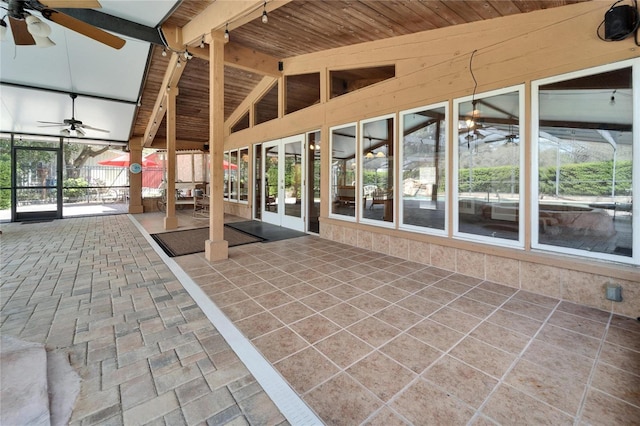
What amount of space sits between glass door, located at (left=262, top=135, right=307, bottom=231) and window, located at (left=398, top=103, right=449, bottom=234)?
105 inches

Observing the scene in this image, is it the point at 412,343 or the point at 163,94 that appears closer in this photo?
the point at 412,343

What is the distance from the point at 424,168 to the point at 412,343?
8.89 ft

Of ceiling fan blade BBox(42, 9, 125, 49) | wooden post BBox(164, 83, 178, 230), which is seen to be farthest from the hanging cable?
wooden post BBox(164, 83, 178, 230)

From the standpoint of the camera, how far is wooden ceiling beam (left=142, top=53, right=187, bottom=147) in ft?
18.3

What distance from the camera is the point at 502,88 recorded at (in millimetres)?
3256

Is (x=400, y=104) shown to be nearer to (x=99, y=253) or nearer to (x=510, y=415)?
(x=510, y=415)

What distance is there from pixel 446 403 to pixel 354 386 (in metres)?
0.49

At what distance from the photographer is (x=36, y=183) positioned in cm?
833

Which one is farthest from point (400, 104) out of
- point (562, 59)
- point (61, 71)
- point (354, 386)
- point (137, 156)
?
point (137, 156)

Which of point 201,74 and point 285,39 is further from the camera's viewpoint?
point 201,74

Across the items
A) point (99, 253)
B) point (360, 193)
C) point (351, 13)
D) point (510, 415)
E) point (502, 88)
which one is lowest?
point (510, 415)

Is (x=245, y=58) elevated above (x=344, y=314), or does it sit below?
above

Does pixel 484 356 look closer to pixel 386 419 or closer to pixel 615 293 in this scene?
pixel 386 419

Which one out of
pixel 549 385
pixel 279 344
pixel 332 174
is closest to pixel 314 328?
pixel 279 344
